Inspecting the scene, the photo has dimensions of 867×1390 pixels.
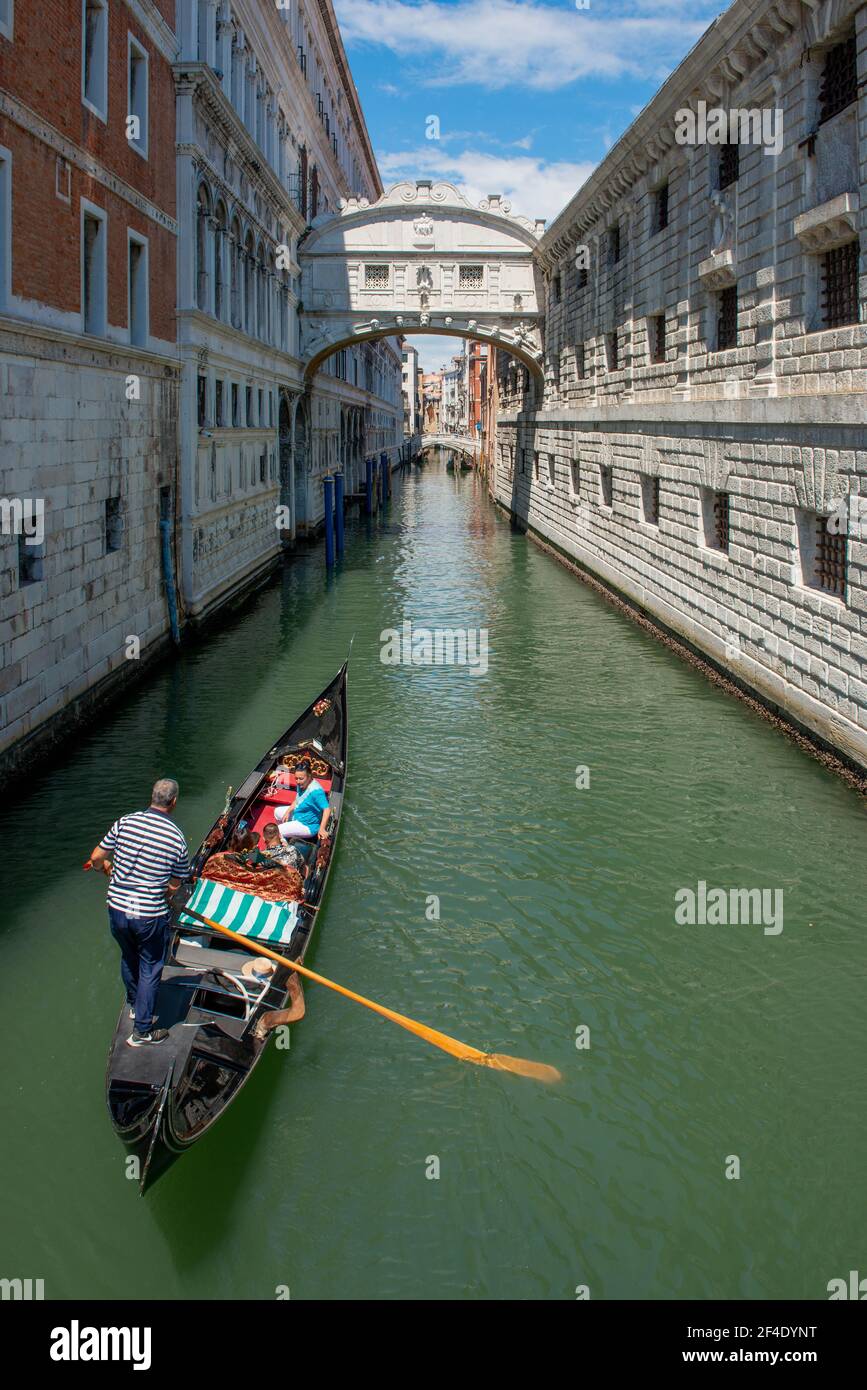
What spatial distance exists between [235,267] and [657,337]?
7456 millimetres

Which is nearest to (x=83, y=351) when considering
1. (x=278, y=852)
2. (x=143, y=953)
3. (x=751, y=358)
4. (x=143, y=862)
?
(x=278, y=852)

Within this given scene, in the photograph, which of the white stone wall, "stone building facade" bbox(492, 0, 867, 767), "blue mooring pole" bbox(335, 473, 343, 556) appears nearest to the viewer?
the white stone wall

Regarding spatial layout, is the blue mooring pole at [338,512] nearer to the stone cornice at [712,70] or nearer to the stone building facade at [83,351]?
the stone cornice at [712,70]

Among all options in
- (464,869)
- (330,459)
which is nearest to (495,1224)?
(464,869)

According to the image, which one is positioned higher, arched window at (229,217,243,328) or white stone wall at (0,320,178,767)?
arched window at (229,217,243,328)

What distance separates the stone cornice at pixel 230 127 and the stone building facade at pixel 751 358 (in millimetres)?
6138

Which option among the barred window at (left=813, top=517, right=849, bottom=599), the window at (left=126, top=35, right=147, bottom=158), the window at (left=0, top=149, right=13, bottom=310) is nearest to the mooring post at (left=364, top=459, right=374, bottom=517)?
the window at (left=126, top=35, right=147, bottom=158)

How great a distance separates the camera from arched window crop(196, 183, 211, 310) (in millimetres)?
17188

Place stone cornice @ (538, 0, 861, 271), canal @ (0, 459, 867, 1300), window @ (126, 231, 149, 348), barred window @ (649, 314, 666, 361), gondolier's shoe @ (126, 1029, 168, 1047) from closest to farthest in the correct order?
canal @ (0, 459, 867, 1300) < gondolier's shoe @ (126, 1029, 168, 1047) < stone cornice @ (538, 0, 861, 271) < window @ (126, 231, 149, 348) < barred window @ (649, 314, 666, 361)

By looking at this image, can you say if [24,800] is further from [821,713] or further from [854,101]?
[854,101]

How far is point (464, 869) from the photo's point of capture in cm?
868

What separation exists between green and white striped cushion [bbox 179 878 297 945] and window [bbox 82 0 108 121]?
9053 millimetres

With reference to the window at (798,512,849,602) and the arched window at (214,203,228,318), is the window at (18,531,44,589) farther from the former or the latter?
the arched window at (214,203,228,318)
